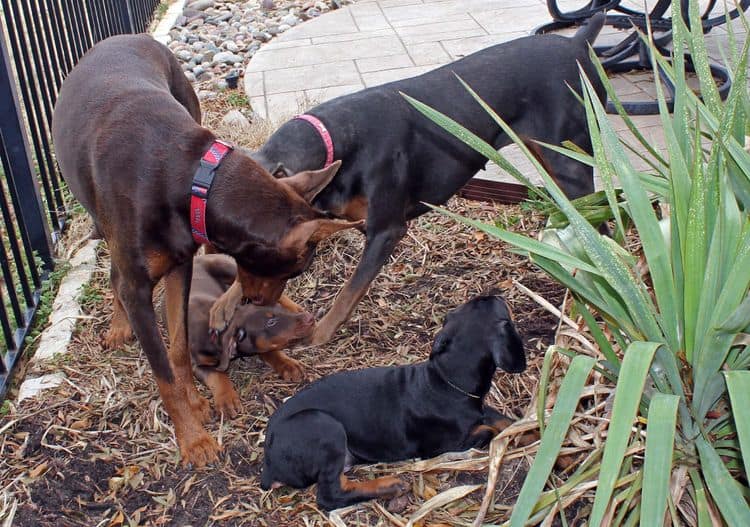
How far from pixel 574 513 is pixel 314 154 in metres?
2.07

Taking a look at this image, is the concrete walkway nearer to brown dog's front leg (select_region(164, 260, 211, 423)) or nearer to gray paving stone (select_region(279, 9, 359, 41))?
gray paving stone (select_region(279, 9, 359, 41))

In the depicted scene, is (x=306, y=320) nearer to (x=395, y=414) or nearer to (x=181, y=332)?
(x=181, y=332)

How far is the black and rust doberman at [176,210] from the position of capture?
3182 millimetres

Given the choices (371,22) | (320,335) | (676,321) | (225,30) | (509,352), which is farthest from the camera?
(225,30)

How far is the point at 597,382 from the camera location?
10.2 feet

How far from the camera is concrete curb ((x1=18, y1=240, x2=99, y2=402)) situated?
3988 mm

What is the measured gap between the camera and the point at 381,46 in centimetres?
882

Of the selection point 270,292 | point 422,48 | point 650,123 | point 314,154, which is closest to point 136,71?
point 314,154

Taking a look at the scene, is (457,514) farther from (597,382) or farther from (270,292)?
(270,292)

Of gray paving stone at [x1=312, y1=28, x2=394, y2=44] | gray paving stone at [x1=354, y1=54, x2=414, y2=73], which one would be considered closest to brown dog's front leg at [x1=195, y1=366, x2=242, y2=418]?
gray paving stone at [x1=354, y1=54, x2=414, y2=73]

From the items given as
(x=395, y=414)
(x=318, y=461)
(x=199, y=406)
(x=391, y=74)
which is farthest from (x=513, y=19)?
(x=318, y=461)

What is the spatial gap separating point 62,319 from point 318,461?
86.5 inches

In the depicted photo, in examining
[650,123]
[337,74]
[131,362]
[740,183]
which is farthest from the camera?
[337,74]

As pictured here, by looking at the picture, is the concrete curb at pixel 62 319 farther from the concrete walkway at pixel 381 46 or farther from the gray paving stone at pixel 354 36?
the gray paving stone at pixel 354 36
